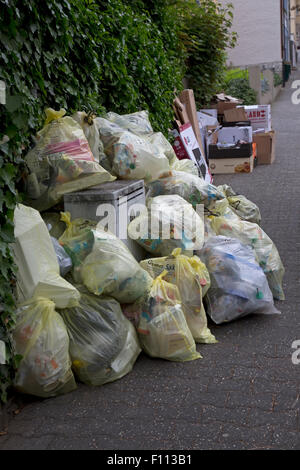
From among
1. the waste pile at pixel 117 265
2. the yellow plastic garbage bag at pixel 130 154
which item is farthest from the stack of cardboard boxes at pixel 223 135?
the waste pile at pixel 117 265

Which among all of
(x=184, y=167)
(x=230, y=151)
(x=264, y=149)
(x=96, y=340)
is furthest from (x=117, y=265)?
(x=264, y=149)

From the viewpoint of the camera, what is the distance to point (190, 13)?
10.4 m

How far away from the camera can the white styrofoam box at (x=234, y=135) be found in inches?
367

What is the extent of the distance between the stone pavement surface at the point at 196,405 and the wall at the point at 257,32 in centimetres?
2332

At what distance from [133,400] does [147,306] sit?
61 centimetres

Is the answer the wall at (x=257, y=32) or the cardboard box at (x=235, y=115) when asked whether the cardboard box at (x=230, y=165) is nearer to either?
the cardboard box at (x=235, y=115)

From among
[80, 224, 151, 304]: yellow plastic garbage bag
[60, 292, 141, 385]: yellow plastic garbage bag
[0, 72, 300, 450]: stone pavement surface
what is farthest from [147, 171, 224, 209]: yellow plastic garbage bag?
[60, 292, 141, 385]: yellow plastic garbage bag

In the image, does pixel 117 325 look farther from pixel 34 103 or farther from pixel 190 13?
pixel 190 13

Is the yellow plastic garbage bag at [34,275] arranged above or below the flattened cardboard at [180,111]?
below

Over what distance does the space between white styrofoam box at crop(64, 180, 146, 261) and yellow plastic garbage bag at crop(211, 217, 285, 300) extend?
950 millimetres

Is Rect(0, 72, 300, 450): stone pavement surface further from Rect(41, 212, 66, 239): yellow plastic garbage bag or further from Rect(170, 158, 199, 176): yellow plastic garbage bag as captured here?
Rect(170, 158, 199, 176): yellow plastic garbage bag

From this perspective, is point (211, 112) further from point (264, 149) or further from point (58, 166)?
point (58, 166)

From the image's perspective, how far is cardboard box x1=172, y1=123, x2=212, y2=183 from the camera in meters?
7.43

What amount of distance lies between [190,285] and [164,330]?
0.42 m
